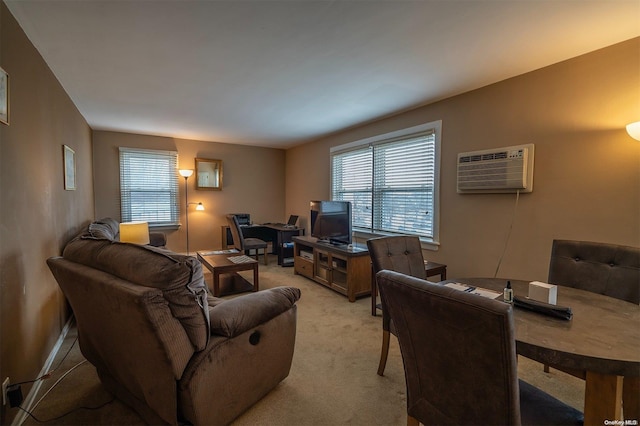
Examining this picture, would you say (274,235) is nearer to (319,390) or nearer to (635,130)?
(319,390)

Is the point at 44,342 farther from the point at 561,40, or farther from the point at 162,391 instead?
the point at 561,40

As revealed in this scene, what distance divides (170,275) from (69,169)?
264 cm

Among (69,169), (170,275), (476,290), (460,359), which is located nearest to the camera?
(460,359)

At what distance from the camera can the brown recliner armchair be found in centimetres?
125

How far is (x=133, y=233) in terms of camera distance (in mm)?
2996

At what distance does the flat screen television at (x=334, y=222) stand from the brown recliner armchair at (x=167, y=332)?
2.32 meters

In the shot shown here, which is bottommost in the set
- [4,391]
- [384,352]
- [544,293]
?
[384,352]

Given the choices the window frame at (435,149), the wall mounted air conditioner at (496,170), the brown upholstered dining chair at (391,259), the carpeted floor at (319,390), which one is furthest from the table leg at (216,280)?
the wall mounted air conditioner at (496,170)

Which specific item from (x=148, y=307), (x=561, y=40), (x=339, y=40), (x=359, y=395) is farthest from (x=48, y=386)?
(x=561, y=40)

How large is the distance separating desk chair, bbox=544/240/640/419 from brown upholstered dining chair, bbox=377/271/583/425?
1024mm

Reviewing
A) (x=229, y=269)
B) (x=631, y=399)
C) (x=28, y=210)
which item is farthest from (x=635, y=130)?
(x=28, y=210)

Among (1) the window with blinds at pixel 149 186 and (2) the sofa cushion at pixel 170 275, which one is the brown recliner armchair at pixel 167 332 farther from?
(1) the window with blinds at pixel 149 186

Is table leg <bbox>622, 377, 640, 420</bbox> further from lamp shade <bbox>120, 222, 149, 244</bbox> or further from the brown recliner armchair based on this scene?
lamp shade <bbox>120, 222, 149, 244</bbox>

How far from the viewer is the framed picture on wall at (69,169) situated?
2779 mm
